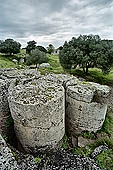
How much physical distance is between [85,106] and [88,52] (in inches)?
512

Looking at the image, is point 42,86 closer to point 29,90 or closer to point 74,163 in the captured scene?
point 29,90

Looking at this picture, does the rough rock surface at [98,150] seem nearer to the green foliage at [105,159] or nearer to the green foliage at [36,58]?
the green foliage at [105,159]

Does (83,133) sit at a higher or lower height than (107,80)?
lower

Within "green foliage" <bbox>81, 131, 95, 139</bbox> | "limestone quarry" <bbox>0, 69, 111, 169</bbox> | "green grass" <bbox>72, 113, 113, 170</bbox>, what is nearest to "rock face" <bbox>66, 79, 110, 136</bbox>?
"limestone quarry" <bbox>0, 69, 111, 169</bbox>

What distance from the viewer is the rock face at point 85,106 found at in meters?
9.25

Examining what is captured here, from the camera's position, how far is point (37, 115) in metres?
7.14

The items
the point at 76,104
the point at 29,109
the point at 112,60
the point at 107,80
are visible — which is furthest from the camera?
the point at 107,80

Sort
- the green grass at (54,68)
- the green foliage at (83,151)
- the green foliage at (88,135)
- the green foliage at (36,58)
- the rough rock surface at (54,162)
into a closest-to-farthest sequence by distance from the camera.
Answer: the rough rock surface at (54,162), the green foliage at (83,151), the green foliage at (88,135), the green grass at (54,68), the green foliage at (36,58)

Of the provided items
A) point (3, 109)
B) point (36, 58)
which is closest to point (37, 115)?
point (3, 109)

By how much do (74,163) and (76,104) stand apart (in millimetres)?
3153

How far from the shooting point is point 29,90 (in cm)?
831

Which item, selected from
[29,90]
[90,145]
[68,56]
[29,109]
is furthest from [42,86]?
[68,56]

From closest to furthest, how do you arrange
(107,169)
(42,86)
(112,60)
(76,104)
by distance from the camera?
(107,169) < (42,86) < (76,104) < (112,60)

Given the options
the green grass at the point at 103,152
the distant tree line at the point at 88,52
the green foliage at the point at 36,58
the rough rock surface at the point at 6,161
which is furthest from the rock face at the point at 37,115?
the green foliage at the point at 36,58
